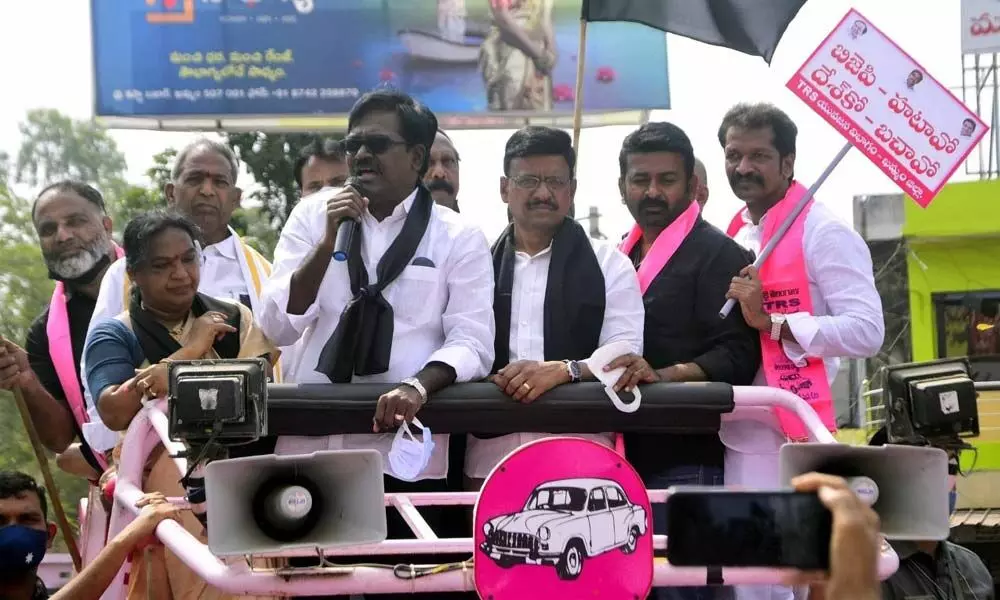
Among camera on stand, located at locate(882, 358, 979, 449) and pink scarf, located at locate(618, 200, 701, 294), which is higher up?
pink scarf, located at locate(618, 200, 701, 294)

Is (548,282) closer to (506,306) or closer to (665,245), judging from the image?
(506,306)

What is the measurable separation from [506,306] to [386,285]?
1.40 feet

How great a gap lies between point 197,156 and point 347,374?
189cm

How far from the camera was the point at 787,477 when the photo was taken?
303 centimetres

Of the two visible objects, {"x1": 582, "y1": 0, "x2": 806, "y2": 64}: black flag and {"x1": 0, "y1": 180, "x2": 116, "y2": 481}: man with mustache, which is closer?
{"x1": 0, "y1": 180, "x2": 116, "y2": 481}: man with mustache

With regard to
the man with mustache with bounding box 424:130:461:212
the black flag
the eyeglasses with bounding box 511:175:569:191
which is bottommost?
the eyeglasses with bounding box 511:175:569:191

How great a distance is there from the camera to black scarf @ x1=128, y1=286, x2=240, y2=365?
436 centimetres

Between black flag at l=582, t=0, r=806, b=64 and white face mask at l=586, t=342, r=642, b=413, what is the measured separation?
1946mm

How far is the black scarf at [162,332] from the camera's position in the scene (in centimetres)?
436

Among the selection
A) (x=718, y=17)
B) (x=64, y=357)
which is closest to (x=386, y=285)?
(x=64, y=357)

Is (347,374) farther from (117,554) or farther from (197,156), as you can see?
(197,156)

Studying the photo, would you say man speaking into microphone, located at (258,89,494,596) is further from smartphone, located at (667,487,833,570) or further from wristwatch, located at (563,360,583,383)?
smartphone, located at (667,487,833,570)

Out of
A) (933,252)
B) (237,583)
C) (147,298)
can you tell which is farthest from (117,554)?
(933,252)

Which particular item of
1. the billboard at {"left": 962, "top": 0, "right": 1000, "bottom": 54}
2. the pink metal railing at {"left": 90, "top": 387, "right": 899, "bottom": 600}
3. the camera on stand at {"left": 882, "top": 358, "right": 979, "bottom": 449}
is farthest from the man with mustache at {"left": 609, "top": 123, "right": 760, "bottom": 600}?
the billboard at {"left": 962, "top": 0, "right": 1000, "bottom": 54}
